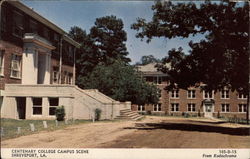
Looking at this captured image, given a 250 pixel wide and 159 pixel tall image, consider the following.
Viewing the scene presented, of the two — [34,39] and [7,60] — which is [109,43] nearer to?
[34,39]

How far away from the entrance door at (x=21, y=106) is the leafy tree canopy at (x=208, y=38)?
40.0 feet

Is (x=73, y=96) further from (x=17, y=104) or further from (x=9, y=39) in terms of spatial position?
(x=9, y=39)

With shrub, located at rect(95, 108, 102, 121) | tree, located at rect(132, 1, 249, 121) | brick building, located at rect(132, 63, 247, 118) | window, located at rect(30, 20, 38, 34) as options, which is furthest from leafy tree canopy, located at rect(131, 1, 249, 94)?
brick building, located at rect(132, 63, 247, 118)

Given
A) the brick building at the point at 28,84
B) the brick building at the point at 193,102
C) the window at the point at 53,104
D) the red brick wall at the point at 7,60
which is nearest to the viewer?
the red brick wall at the point at 7,60

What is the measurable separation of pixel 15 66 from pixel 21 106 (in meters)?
3.22

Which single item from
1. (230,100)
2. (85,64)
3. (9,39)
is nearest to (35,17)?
(9,39)

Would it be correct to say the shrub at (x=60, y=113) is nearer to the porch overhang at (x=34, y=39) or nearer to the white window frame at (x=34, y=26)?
the porch overhang at (x=34, y=39)

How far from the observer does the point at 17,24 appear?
76.1 feet

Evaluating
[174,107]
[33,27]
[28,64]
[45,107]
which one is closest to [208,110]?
[174,107]

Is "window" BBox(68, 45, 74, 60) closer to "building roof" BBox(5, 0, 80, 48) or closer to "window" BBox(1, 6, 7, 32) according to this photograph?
"building roof" BBox(5, 0, 80, 48)

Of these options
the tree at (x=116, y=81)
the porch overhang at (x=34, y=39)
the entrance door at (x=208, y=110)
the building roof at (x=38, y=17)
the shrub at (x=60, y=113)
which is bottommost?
the entrance door at (x=208, y=110)

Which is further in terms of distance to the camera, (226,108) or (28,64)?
(226,108)

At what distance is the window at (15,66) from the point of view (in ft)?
75.5

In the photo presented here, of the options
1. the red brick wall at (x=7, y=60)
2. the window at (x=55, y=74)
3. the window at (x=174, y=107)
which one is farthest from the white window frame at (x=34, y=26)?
the window at (x=174, y=107)
